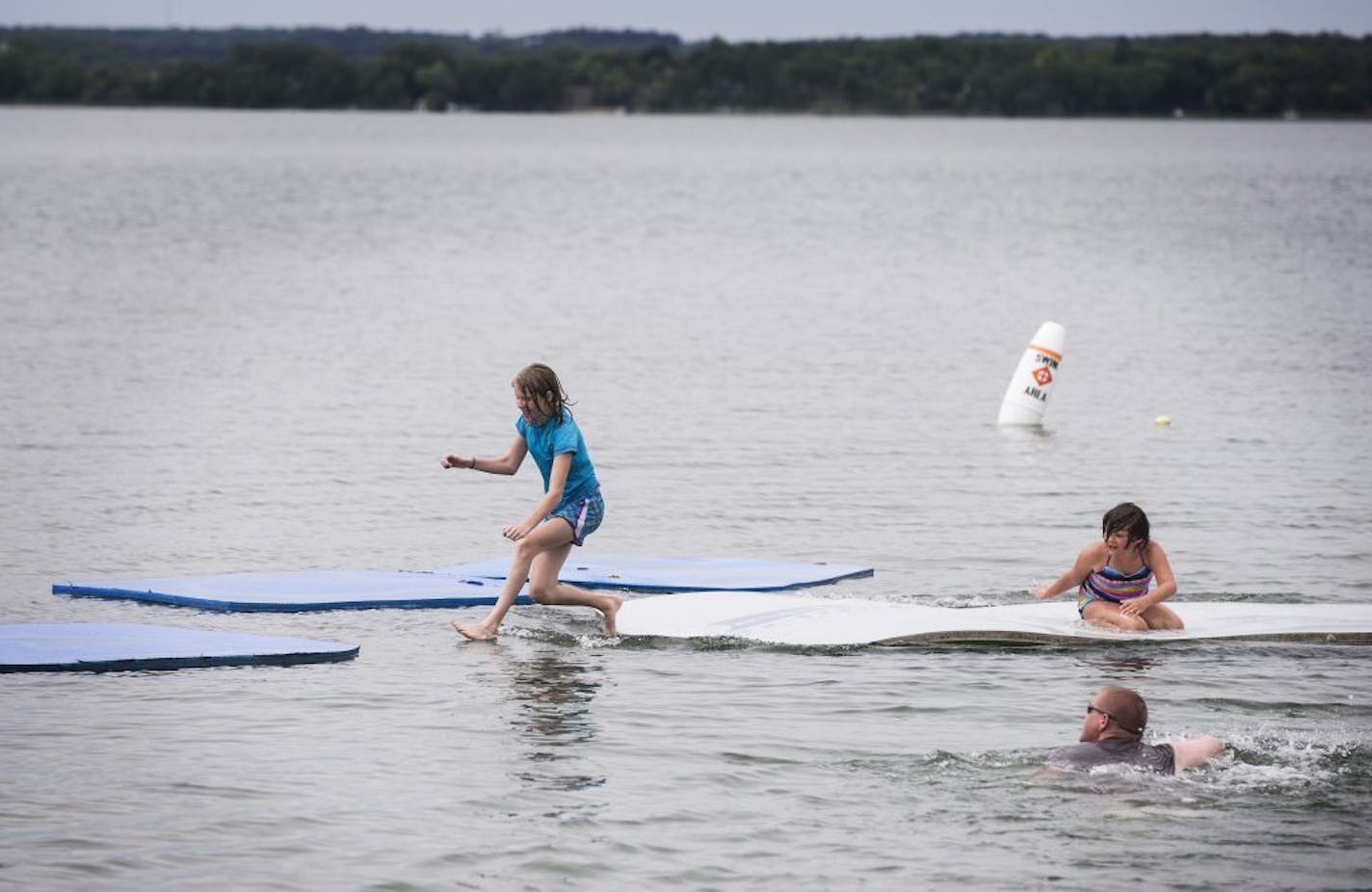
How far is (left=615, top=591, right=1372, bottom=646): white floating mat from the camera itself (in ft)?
38.4

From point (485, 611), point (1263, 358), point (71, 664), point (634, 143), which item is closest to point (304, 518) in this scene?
point (485, 611)

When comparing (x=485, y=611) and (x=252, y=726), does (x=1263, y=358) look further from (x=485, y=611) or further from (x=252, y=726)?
(x=252, y=726)

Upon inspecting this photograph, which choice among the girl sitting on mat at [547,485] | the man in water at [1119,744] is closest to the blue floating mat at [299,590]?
the girl sitting on mat at [547,485]

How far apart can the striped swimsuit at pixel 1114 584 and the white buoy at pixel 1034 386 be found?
34.1 ft

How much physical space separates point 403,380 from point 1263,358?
1195 cm

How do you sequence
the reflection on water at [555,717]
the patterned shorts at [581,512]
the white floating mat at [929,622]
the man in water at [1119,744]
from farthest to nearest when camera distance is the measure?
the white floating mat at [929,622]
the patterned shorts at [581,512]
the reflection on water at [555,717]
the man in water at [1119,744]

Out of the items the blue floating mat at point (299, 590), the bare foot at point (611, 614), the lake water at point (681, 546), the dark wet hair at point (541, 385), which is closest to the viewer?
the lake water at point (681, 546)

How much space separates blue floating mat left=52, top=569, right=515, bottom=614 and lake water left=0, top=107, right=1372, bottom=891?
0.57 ft

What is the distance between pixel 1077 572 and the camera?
38.8 feet

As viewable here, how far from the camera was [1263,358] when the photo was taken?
95.1 feet

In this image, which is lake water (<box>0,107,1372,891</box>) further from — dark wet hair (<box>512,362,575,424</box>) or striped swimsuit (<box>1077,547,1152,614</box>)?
dark wet hair (<box>512,362,575,424</box>)

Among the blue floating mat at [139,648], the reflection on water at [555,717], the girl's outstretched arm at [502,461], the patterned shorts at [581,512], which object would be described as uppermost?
the girl's outstretched arm at [502,461]

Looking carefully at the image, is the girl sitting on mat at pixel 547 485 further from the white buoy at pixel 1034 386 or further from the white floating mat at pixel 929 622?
the white buoy at pixel 1034 386

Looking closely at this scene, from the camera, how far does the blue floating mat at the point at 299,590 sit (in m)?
12.5
